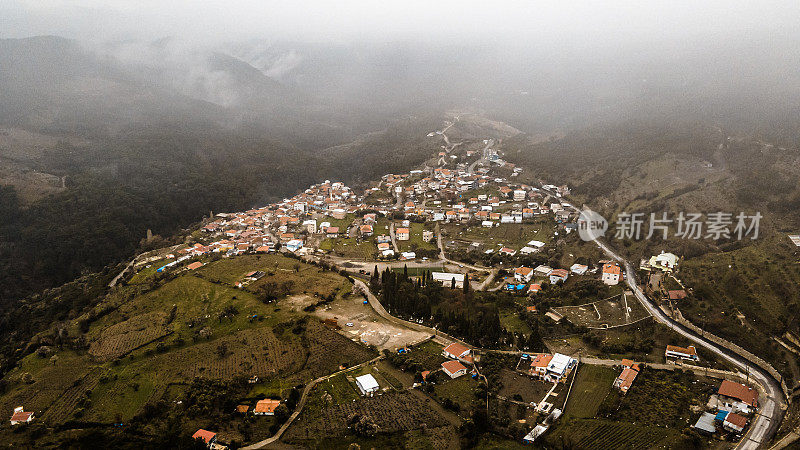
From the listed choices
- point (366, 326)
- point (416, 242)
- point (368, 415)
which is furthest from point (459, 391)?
point (416, 242)

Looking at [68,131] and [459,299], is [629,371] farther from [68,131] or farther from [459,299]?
[68,131]

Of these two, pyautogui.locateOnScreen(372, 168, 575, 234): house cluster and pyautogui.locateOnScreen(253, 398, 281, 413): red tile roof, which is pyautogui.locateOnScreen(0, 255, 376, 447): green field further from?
pyautogui.locateOnScreen(372, 168, 575, 234): house cluster

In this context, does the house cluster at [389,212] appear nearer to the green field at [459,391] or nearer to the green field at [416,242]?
the green field at [416,242]

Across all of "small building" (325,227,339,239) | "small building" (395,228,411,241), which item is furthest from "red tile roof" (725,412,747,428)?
"small building" (325,227,339,239)

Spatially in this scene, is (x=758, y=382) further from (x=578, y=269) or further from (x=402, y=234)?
(x=402, y=234)

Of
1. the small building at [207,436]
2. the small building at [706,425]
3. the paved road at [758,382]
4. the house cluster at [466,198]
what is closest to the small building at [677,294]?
the paved road at [758,382]
